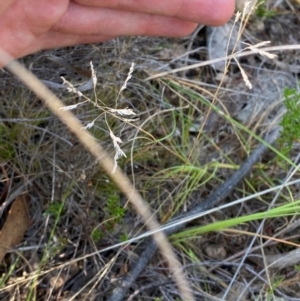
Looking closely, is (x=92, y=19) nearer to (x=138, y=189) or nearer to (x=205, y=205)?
(x=138, y=189)

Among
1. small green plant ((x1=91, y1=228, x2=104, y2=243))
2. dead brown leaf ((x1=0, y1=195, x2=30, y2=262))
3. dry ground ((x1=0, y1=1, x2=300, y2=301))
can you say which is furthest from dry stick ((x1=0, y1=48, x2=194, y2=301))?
dead brown leaf ((x1=0, y1=195, x2=30, y2=262))

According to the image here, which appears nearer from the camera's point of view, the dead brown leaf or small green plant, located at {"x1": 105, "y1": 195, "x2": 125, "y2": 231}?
small green plant, located at {"x1": 105, "y1": 195, "x2": 125, "y2": 231}

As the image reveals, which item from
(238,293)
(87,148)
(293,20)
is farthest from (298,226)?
(293,20)

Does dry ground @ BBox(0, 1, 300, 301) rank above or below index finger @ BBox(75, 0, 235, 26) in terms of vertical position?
below

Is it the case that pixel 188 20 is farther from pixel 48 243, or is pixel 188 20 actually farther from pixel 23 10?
pixel 48 243

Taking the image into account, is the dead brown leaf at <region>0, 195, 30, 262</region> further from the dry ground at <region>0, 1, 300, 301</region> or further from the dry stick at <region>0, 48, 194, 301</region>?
the dry stick at <region>0, 48, 194, 301</region>

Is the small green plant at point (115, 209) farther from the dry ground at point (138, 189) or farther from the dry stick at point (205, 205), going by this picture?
the dry stick at point (205, 205)
